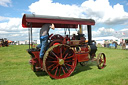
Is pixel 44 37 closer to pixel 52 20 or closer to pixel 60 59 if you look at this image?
pixel 52 20

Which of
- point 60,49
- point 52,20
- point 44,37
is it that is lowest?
point 60,49

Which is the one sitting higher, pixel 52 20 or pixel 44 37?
pixel 52 20

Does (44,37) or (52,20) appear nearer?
(44,37)

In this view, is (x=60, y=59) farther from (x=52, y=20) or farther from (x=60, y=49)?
(x=52, y=20)

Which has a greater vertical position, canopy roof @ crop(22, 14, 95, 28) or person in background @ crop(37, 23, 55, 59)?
canopy roof @ crop(22, 14, 95, 28)

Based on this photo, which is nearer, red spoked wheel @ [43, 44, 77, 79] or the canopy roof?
the canopy roof

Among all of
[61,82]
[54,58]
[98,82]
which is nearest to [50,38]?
[54,58]

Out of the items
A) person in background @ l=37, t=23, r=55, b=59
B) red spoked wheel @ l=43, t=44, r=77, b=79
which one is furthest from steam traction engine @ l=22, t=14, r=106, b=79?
person in background @ l=37, t=23, r=55, b=59

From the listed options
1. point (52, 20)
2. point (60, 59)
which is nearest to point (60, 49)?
point (60, 59)

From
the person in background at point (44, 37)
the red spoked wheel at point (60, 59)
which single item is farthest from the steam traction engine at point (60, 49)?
the person in background at point (44, 37)

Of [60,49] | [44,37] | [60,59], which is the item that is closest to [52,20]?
[44,37]

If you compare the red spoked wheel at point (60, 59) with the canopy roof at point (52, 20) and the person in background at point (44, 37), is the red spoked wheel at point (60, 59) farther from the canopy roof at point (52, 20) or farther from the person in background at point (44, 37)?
the canopy roof at point (52, 20)

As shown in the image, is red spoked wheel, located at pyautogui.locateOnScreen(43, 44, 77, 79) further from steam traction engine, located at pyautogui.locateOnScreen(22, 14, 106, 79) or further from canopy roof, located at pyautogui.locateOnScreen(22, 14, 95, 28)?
canopy roof, located at pyautogui.locateOnScreen(22, 14, 95, 28)

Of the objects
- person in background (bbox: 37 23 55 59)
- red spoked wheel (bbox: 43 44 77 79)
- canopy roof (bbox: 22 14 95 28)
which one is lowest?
red spoked wheel (bbox: 43 44 77 79)
